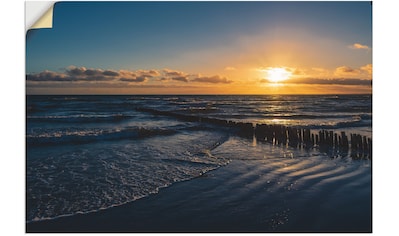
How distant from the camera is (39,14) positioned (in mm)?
3477

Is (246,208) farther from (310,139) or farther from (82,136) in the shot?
(82,136)

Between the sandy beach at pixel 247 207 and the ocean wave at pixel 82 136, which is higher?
the ocean wave at pixel 82 136

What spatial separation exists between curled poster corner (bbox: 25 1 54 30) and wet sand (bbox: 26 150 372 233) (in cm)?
213

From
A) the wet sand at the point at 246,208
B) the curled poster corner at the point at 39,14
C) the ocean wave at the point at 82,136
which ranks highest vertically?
the curled poster corner at the point at 39,14

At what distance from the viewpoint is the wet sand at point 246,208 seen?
3.10 m

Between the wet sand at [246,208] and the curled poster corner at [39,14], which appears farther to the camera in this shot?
the curled poster corner at [39,14]

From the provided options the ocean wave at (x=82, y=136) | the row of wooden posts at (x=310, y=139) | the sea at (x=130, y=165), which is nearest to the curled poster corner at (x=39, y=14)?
the sea at (x=130, y=165)

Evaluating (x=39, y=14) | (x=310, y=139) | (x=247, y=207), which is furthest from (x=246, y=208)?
(x=310, y=139)

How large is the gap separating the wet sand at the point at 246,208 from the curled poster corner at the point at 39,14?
6.98ft

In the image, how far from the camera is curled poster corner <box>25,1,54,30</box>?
3.45m

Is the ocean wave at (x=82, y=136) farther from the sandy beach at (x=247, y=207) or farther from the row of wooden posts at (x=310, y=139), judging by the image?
the sandy beach at (x=247, y=207)

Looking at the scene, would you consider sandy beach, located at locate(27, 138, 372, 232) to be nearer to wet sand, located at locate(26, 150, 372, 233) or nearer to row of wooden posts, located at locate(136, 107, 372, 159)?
wet sand, located at locate(26, 150, 372, 233)

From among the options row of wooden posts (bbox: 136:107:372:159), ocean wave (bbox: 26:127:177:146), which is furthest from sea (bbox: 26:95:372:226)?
row of wooden posts (bbox: 136:107:372:159)

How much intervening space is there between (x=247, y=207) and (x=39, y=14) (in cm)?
314
